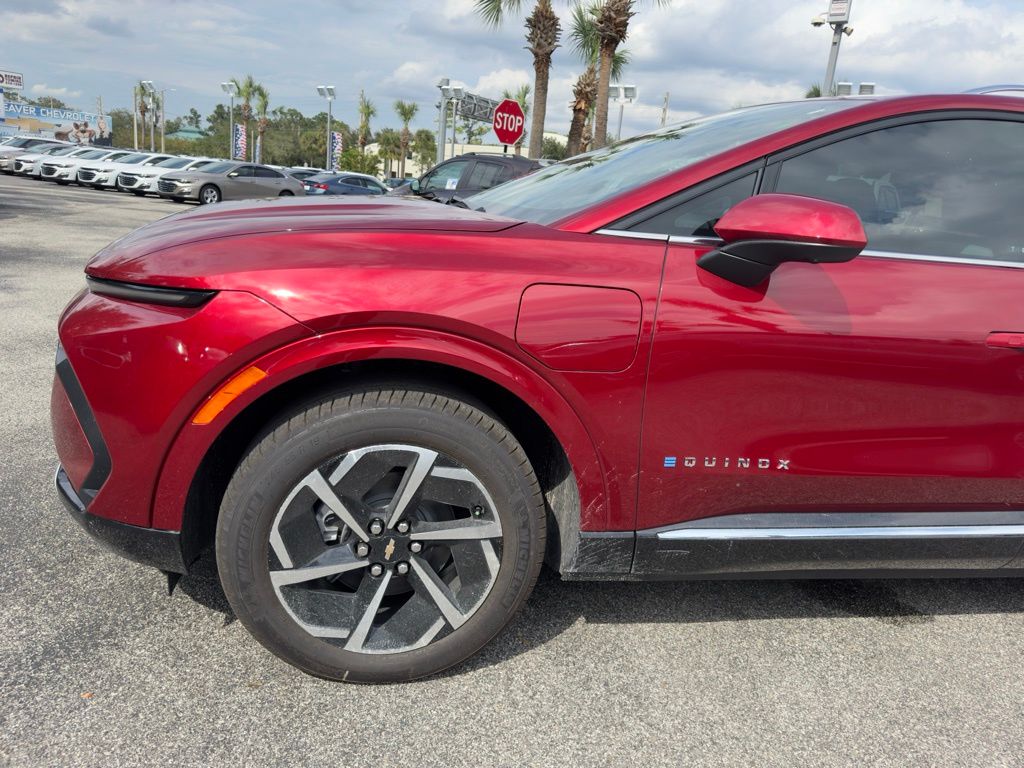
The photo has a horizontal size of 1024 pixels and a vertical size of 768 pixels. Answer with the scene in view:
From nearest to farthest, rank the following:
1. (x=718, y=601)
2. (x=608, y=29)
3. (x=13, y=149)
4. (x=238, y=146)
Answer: (x=718, y=601), (x=608, y=29), (x=13, y=149), (x=238, y=146)

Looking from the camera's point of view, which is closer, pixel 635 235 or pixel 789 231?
pixel 789 231

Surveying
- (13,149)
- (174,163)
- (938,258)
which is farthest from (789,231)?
(13,149)

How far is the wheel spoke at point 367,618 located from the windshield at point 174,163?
26.5 metres

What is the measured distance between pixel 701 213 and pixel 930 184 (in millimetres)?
736

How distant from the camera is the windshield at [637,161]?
7.34ft

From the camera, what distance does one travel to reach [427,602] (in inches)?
80.9

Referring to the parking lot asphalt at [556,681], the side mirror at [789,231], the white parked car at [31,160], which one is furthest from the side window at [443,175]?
the white parked car at [31,160]

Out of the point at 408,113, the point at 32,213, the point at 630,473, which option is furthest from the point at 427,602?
the point at 408,113

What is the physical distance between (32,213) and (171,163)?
1164 cm

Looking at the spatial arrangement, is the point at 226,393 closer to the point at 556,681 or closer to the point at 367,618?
the point at 367,618

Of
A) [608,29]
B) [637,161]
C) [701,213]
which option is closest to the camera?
[701,213]

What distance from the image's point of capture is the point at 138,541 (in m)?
1.97

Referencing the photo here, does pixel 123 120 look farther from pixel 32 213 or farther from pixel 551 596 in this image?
pixel 551 596

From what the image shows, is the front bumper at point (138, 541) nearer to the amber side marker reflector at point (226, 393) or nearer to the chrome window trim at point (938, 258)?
the amber side marker reflector at point (226, 393)
